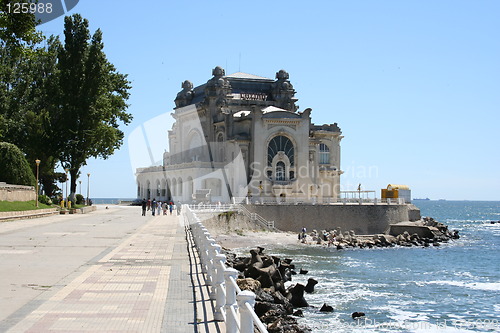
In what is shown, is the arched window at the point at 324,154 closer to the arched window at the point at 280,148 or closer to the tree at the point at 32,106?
the arched window at the point at 280,148

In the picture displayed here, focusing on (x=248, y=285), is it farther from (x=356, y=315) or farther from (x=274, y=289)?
(x=356, y=315)

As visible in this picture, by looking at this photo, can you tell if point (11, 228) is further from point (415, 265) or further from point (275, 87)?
point (275, 87)

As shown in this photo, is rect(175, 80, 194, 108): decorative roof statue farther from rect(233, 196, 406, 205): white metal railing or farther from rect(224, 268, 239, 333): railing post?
rect(224, 268, 239, 333): railing post

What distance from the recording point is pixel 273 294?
2114 cm

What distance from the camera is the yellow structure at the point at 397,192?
7261 cm

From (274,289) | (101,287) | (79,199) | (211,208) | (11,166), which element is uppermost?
(11,166)

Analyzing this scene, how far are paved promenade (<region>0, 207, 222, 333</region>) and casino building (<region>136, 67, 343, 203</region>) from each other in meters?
37.4

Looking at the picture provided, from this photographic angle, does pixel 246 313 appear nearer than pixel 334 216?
Yes

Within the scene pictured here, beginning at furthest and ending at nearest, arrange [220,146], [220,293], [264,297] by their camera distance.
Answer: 1. [220,146]
2. [264,297]
3. [220,293]

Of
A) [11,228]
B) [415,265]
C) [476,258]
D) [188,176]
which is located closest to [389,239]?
[476,258]

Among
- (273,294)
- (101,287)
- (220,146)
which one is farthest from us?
(220,146)

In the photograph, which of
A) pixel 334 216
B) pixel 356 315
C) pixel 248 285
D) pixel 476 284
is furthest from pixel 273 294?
pixel 334 216

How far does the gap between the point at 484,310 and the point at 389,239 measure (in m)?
30.7

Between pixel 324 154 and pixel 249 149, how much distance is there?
11568 millimetres
